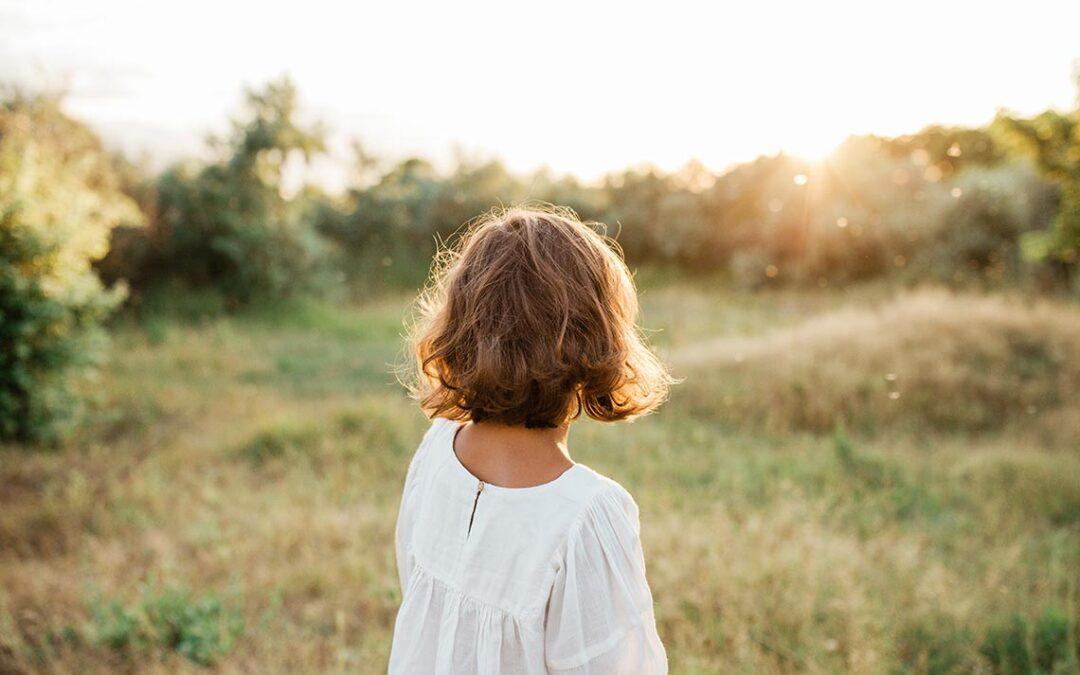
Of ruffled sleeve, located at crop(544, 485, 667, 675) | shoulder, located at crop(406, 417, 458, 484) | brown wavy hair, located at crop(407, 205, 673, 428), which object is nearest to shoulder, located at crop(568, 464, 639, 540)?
ruffled sleeve, located at crop(544, 485, 667, 675)

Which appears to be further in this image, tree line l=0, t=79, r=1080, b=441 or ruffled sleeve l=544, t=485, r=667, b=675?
tree line l=0, t=79, r=1080, b=441

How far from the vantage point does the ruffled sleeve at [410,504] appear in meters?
1.78

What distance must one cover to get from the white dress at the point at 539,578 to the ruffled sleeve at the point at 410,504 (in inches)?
7.7

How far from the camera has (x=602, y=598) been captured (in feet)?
4.40

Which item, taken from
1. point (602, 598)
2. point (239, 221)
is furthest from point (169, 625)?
point (239, 221)

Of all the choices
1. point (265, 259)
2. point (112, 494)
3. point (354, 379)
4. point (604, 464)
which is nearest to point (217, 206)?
point (265, 259)

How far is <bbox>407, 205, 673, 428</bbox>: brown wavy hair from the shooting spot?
1.40 m

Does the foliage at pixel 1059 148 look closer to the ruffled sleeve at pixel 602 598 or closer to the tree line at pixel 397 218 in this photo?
the tree line at pixel 397 218

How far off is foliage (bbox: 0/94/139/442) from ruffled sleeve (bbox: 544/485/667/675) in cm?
681

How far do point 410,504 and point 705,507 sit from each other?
12.3 ft

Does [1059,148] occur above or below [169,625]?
above

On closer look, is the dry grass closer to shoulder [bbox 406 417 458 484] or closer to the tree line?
the tree line

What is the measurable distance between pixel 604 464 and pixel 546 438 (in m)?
4.97

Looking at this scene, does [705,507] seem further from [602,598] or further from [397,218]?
[397,218]
